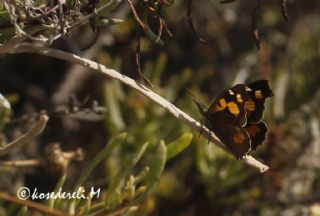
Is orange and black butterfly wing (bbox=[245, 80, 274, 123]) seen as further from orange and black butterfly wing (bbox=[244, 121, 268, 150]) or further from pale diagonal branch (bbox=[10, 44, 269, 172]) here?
pale diagonal branch (bbox=[10, 44, 269, 172])

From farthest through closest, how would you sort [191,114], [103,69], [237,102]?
[191,114]
[237,102]
[103,69]

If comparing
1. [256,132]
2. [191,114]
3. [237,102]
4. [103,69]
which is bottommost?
[191,114]

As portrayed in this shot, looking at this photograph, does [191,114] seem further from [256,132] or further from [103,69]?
[103,69]

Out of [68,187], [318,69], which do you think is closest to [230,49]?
[318,69]

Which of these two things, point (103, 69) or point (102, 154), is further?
point (102, 154)

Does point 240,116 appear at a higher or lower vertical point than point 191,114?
higher

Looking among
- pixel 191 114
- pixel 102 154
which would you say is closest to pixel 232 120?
pixel 102 154

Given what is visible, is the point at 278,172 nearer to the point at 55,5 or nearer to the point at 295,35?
the point at 295,35
